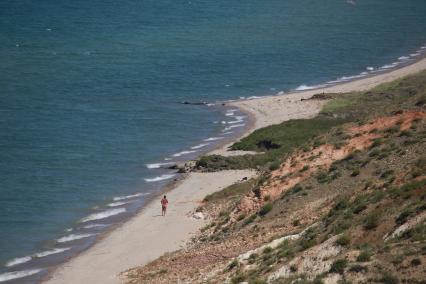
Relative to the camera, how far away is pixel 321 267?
26312mm

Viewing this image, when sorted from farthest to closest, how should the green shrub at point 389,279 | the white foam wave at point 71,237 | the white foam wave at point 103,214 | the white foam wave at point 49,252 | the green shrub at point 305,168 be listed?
the white foam wave at point 103,214 → the white foam wave at point 71,237 → the white foam wave at point 49,252 → the green shrub at point 305,168 → the green shrub at point 389,279

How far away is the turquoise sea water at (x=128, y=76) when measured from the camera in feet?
193

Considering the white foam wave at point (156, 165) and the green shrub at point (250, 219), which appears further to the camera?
the white foam wave at point (156, 165)

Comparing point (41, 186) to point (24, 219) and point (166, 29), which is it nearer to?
point (24, 219)

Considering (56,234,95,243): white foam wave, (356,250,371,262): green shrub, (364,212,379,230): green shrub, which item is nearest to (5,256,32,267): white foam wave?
(56,234,95,243): white foam wave

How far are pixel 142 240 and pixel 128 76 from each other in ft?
182

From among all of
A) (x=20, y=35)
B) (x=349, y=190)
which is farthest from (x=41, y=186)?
(x=20, y=35)

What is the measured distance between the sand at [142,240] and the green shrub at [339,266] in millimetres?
16605

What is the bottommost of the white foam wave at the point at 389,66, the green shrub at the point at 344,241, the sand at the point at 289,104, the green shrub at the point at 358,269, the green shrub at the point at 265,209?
the white foam wave at the point at 389,66

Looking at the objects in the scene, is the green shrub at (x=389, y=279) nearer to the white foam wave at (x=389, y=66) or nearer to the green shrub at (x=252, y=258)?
the green shrub at (x=252, y=258)

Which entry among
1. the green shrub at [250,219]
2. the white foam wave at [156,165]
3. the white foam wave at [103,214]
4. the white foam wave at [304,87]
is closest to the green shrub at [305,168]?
the green shrub at [250,219]

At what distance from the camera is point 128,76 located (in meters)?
102

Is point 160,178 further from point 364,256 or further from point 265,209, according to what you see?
point 364,256

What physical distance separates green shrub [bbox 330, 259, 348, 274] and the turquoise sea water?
2334cm
